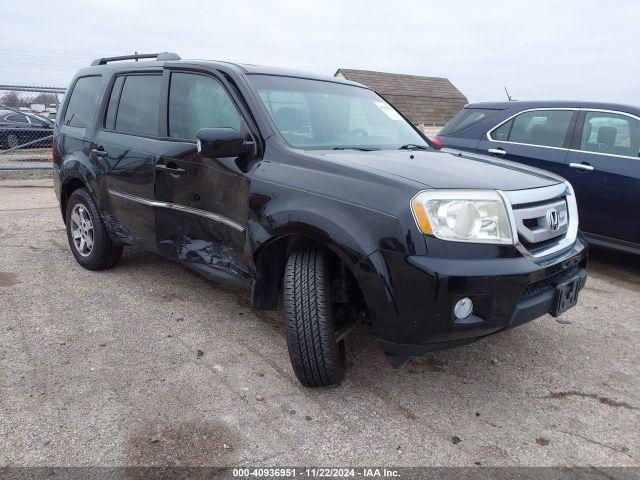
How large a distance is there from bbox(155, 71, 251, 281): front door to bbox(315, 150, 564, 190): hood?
650mm

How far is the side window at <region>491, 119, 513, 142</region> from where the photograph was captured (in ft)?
19.0

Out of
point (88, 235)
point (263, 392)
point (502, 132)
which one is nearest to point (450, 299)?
point (263, 392)

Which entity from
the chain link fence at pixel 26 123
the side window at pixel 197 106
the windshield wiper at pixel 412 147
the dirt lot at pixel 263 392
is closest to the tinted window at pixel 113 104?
the side window at pixel 197 106

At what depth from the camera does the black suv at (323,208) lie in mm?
2348

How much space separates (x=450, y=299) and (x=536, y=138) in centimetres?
393

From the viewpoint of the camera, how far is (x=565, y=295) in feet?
8.80

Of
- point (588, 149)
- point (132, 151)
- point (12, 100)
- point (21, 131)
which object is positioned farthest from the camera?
point (21, 131)

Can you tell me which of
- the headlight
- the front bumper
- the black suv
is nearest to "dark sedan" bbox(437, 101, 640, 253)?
the black suv

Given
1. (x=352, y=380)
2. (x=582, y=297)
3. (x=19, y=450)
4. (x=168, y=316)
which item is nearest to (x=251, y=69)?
(x=168, y=316)

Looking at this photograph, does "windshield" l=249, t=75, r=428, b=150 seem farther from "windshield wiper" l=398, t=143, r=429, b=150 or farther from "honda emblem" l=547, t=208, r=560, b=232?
"honda emblem" l=547, t=208, r=560, b=232

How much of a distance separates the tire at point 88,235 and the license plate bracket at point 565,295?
3.42 metres

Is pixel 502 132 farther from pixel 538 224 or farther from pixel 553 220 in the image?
pixel 538 224

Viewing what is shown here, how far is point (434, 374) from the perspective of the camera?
9.98 feet

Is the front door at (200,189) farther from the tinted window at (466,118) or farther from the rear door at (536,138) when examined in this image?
the tinted window at (466,118)
